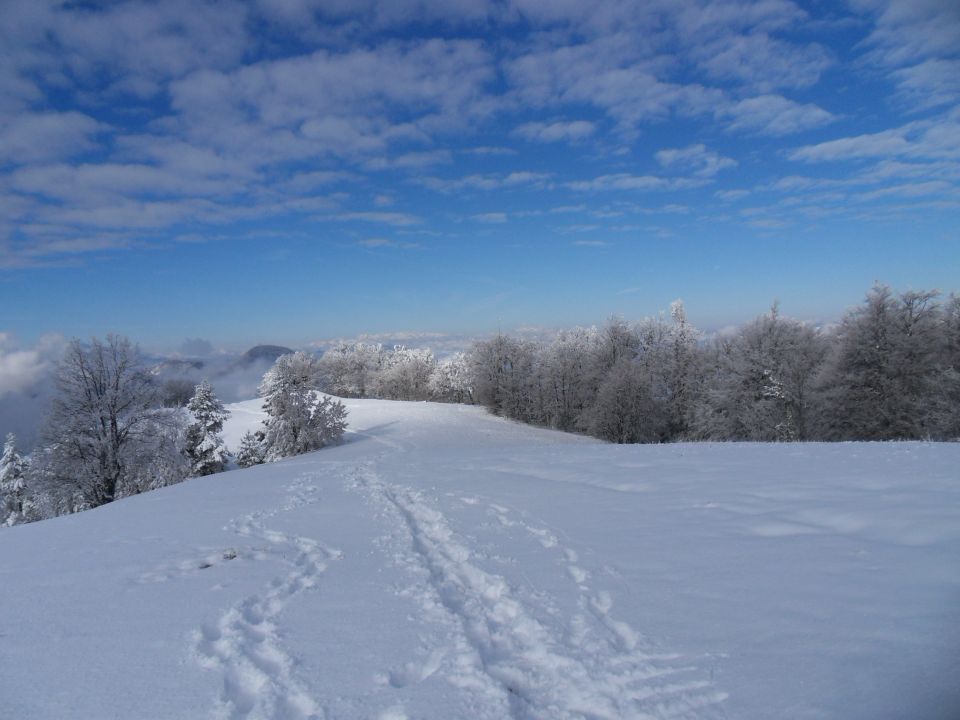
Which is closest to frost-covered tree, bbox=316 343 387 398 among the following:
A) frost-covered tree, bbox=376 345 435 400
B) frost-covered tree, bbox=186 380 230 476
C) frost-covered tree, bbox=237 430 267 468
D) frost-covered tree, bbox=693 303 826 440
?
frost-covered tree, bbox=376 345 435 400

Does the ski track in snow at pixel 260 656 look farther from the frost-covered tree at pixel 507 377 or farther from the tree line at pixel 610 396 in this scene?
the frost-covered tree at pixel 507 377

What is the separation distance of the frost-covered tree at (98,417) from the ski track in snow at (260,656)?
1796 centimetres

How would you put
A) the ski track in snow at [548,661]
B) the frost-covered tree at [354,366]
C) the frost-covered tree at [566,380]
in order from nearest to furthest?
the ski track in snow at [548,661]
the frost-covered tree at [566,380]
the frost-covered tree at [354,366]

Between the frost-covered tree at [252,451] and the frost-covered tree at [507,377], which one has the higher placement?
the frost-covered tree at [507,377]

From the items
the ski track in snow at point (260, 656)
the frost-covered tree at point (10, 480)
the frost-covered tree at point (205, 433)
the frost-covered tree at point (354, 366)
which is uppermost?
the frost-covered tree at point (354, 366)

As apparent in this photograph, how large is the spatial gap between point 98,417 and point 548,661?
71.6 ft

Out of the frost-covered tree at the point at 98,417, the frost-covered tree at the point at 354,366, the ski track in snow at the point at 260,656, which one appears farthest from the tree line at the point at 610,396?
the frost-covered tree at the point at 354,366

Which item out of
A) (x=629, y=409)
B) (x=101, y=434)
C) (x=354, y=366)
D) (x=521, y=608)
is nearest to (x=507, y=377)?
(x=629, y=409)

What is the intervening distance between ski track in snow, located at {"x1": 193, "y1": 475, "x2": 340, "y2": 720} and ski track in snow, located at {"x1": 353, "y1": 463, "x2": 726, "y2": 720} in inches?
29.8

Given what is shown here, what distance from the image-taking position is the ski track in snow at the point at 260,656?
9.44 ft

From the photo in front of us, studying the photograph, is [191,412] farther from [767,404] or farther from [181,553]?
[767,404]

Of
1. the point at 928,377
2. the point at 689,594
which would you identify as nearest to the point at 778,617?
the point at 689,594

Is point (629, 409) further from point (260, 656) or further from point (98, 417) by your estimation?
point (260, 656)

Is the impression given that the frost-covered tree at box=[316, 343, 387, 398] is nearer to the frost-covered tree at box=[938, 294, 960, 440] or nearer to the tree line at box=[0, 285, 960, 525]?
the tree line at box=[0, 285, 960, 525]
